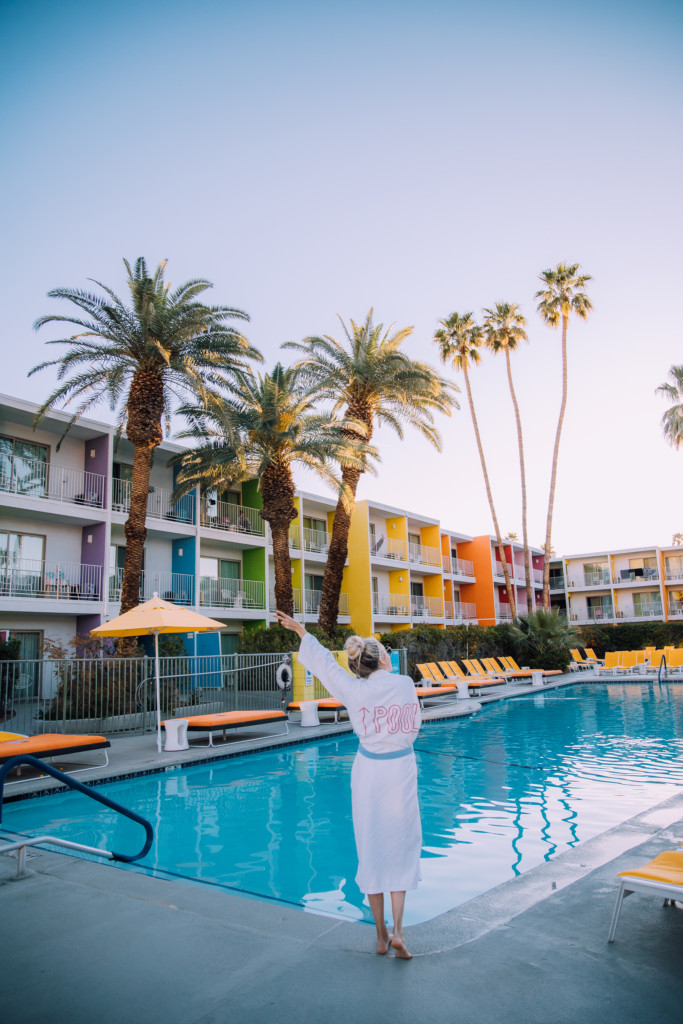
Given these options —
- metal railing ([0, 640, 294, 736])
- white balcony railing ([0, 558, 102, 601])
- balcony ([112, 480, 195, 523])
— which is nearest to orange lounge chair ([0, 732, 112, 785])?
metal railing ([0, 640, 294, 736])

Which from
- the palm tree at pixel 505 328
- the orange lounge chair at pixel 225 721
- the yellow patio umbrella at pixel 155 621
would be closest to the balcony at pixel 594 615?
A: the palm tree at pixel 505 328

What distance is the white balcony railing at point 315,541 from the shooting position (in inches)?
1268

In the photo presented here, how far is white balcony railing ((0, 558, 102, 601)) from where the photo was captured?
2017 centimetres

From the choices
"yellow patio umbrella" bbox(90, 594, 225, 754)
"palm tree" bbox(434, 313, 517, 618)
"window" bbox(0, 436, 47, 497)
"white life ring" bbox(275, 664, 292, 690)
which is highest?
"palm tree" bbox(434, 313, 517, 618)

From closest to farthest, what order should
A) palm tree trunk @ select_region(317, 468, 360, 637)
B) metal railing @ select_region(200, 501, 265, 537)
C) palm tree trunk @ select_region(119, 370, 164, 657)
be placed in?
1. palm tree trunk @ select_region(119, 370, 164, 657)
2. palm tree trunk @ select_region(317, 468, 360, 637)
3. metal railing @ select_region(200, 501, 265, 537)

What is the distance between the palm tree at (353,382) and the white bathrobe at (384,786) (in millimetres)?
19646

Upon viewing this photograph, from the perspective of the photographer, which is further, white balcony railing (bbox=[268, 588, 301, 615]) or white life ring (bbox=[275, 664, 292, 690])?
white balcony railing (bbox=[268, 588, 301, 615])

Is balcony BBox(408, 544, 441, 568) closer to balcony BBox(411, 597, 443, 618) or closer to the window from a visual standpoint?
balcony BBox(411, 597, 443, 618)

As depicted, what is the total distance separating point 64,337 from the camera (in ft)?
63.2

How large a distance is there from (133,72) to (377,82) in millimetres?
4348

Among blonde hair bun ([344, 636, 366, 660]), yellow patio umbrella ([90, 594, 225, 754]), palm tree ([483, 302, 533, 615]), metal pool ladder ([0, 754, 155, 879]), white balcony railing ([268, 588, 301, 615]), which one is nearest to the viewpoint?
blonde hair bun ([344, 636, 366, 660])

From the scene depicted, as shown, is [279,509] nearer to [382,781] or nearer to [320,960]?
[382,781]

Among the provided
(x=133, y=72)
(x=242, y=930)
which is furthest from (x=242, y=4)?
(x=242, y=930)

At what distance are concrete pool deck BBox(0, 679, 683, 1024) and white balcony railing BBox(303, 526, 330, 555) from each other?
1077 inches
